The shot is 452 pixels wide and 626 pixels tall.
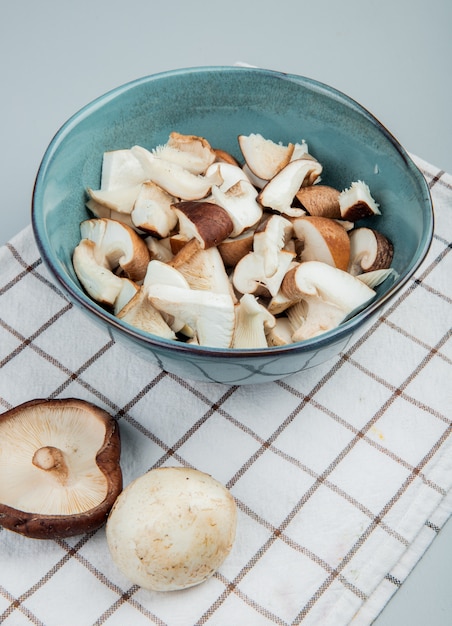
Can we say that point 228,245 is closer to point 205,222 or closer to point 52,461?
point 205,222

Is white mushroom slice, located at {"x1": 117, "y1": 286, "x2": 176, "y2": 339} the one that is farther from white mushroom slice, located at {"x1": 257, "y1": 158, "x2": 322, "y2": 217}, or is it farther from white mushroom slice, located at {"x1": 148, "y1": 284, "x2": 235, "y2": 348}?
white mushroom slice, located at {"x1": 257, "y1": 158, "x2": 322, "y2": 217}

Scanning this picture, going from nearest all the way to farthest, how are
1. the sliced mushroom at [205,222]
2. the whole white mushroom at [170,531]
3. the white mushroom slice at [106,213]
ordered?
the whole white mushroom at [170,531], the sliced mushroom at [205,222], the white mushroom slice at [106,213]

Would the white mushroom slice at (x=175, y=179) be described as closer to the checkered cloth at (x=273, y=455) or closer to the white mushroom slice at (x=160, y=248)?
the white mushroom slice at (x=160, y=248)

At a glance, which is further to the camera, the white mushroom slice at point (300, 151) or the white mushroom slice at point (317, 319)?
the white mushroom slice at point (300, 151)

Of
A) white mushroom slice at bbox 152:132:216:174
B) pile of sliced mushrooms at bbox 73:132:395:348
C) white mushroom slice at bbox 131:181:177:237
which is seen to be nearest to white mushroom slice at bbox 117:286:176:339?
pile of sliced mushrooms at bbox 73:132:395:348

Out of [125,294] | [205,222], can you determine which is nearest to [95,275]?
[125,294]

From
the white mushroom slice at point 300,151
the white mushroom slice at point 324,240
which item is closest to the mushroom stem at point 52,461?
the white mushroom slice at point 324,240
